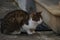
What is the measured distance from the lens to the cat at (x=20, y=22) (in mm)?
4059

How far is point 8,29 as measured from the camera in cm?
411

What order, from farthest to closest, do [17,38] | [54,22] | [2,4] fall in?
[2,4]
[54,22]
[17,38]

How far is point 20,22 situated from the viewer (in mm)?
4117

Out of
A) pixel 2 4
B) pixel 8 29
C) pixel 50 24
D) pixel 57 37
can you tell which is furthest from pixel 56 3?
pixel 2 4

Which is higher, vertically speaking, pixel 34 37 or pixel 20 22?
pixel 20 22

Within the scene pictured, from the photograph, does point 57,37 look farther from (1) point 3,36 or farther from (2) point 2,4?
(2) point 2,4

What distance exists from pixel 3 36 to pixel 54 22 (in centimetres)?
108

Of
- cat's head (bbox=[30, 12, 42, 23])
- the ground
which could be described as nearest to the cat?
cat's head (bbox=[30, 12, 42, 23])

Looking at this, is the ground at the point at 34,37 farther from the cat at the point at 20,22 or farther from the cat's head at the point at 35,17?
the cat's head at the point at 35,17

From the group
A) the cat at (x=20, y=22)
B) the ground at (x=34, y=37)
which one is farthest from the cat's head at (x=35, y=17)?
the ground at (x=34, y=37)

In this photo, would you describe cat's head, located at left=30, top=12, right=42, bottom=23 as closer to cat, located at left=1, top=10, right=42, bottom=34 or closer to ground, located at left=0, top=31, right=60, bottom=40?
cat, located at left=1, top=10, right=42, bottom=34

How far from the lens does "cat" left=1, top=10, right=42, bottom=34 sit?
4.06 meters

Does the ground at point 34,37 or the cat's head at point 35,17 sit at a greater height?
the cat's head at point 35,17

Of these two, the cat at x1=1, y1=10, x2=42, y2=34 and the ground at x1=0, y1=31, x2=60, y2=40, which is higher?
the cat at x1=1, y1=10, x2=42, y2=34
